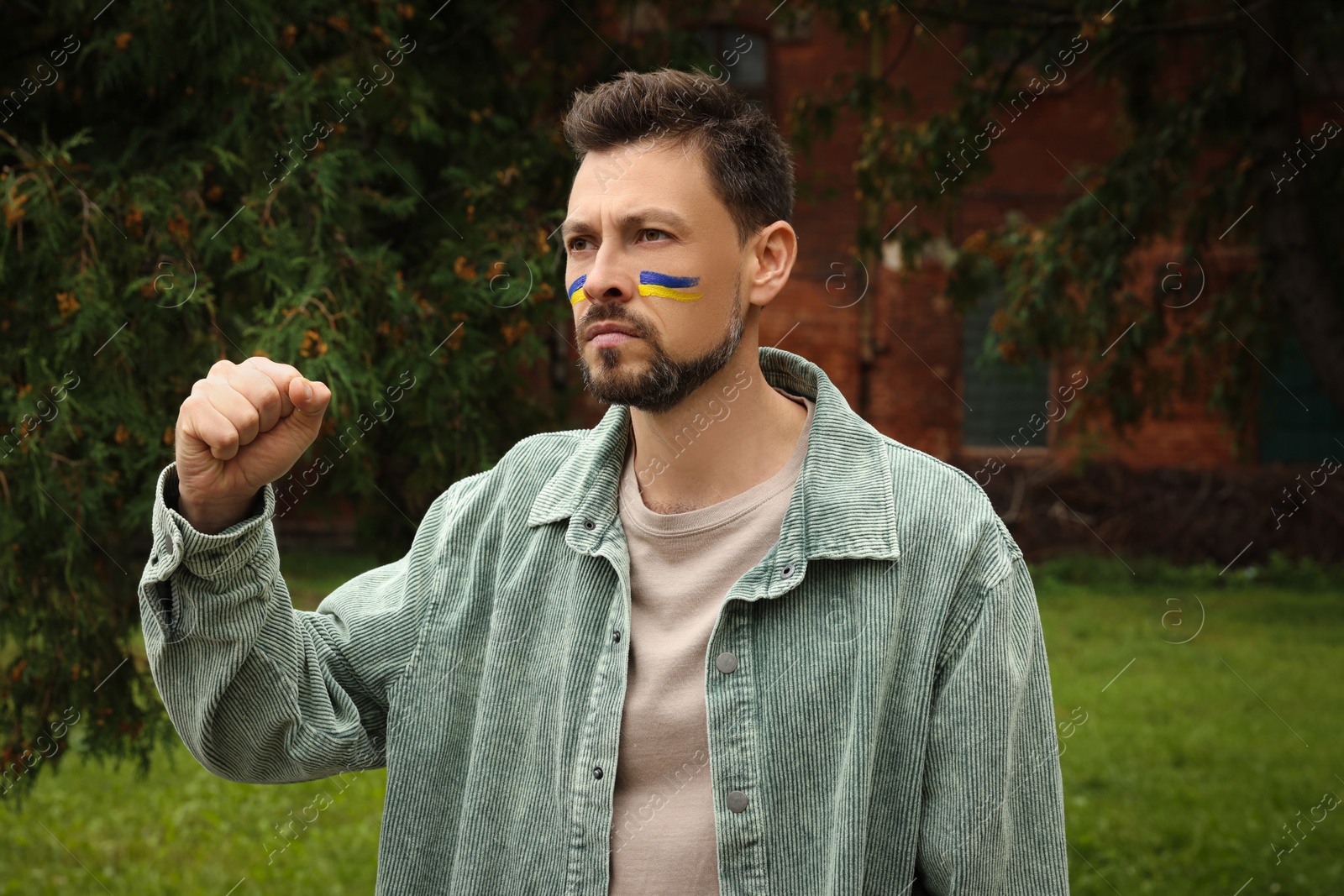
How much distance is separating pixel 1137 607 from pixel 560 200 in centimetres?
845

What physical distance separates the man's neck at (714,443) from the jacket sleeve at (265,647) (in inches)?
15.2

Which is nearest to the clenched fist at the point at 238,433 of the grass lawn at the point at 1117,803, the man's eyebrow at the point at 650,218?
the man's eyebrow at the point at 650,218

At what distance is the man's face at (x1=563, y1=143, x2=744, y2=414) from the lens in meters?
1.96

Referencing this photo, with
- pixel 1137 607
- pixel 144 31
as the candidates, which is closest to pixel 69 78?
pixel 144 31

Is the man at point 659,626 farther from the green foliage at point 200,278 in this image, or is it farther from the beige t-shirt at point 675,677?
the green foliage at point 200,278

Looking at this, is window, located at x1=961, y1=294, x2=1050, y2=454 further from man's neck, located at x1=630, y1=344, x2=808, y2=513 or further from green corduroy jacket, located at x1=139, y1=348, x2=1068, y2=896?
green corduroy jacket, located at x1=139, y1=348, x2=1068, y2=896

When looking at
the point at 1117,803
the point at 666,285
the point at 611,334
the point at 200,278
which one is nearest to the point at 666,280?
the point at 666,285

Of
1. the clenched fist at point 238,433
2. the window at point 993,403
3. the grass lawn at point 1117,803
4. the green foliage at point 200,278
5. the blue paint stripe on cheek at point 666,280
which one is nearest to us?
the clenched fist at point 238,433

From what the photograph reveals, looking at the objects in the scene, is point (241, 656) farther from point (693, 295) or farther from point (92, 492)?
point (92, 492)

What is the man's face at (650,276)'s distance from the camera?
6.44 feet

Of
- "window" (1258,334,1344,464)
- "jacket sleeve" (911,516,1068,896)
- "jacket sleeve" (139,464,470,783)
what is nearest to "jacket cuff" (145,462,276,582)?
"jacket sleeve" (139,464,470,783)

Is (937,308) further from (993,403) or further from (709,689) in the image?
(709,689)

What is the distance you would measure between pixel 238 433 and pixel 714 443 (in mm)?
785

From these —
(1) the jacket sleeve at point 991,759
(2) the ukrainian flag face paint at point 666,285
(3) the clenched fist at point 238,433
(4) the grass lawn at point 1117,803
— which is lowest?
(4) the grass lawn at point 1117,803
